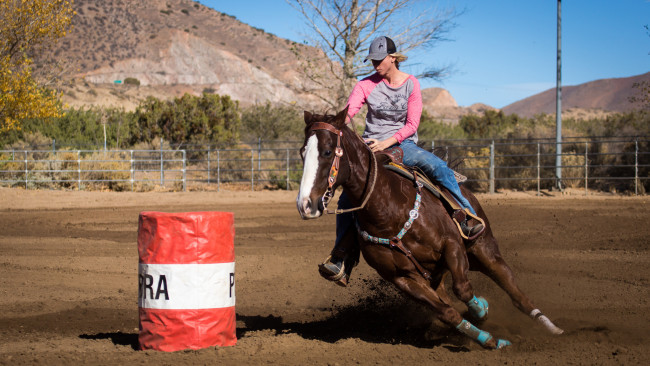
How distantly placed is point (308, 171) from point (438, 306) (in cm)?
155

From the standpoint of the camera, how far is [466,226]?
17.6 feet

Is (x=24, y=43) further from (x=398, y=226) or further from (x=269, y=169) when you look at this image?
(x=398, y=226)

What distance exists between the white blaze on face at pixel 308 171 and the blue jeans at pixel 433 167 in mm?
1390

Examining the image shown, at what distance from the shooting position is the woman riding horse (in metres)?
5.39

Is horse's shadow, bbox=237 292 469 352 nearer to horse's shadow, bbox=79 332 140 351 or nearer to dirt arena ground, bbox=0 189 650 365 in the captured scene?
dirt arena ground, bbox=0 189 650 365

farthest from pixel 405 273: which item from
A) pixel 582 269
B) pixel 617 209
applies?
pixel 617 209

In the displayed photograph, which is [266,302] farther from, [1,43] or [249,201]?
[1,43]

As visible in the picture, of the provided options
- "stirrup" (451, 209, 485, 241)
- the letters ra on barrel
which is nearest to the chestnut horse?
"stirrup" (451, 209, 485, 241)

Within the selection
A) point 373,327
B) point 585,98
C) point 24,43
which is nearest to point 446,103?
point 585,98

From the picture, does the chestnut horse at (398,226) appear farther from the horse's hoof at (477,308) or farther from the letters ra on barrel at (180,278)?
the letters ra on barrel at (180,278)

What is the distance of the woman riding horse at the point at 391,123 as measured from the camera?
5391mm

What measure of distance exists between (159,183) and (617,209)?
17.2 metres

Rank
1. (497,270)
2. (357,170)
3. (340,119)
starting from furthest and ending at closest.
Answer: (497,270)
(357,170)
(340,119)

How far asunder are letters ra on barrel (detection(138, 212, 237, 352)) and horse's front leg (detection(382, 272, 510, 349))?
1.41m
